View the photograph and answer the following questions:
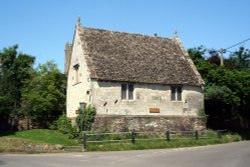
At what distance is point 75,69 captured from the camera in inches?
1399

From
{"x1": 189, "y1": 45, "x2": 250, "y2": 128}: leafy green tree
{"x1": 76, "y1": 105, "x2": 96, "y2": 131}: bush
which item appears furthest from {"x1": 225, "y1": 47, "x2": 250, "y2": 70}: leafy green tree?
{"x1": 76, "y1": 105, "x2": 96, "y2": 131}: bush

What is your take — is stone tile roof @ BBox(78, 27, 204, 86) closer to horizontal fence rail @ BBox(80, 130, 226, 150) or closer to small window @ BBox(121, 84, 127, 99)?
small window @ BBox(121, 84, 127, 99)

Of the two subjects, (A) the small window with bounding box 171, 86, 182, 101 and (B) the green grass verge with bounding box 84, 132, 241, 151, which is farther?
(A) the small window with bounding box 171, 86, 182, 101

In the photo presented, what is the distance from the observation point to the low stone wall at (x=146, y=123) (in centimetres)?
3064

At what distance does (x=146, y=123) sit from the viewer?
106 feet

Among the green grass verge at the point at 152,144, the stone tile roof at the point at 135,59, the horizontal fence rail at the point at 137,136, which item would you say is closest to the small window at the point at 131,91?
the stone tile roof at the point at 135,59

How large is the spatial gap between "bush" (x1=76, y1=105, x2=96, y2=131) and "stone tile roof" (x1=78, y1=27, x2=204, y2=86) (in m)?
2.79

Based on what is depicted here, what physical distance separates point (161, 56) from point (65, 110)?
12239mm

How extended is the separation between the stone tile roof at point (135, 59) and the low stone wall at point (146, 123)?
3267 mm

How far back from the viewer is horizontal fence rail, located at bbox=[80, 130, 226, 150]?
26.5m

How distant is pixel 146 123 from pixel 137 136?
2.51 metres

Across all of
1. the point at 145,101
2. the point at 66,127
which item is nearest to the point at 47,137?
the point at 66,127

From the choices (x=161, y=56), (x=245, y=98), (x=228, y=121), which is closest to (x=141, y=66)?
(x=161, y=56)

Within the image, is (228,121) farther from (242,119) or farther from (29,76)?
(29,76)
